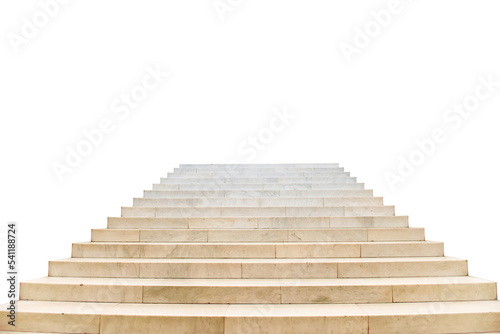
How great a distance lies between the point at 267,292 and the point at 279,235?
1.66 m

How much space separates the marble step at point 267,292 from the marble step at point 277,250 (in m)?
0.96

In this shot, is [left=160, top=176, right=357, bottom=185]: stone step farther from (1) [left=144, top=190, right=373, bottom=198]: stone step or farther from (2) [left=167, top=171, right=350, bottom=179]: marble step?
(1) [left=144, top=190, right=373, bottom=198]: stone step

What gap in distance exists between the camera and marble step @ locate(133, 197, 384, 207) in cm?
789

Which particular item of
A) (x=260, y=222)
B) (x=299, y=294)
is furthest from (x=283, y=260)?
(x=260, y=222)

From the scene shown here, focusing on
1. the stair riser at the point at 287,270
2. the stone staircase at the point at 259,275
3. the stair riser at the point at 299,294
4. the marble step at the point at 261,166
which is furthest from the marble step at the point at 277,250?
the marble step at the point at 261,166

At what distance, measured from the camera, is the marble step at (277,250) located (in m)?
6.16

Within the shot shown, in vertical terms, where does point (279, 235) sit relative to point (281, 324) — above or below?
above

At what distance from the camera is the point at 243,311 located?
15.4 feet

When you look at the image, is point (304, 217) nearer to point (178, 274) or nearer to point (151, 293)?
point (178, 274)

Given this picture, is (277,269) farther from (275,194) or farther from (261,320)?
(275,194)

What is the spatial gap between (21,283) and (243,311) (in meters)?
3.45

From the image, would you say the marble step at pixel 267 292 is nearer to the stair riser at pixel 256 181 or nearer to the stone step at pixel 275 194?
the stone step at pixel 275 194

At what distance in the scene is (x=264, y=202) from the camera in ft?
26.1

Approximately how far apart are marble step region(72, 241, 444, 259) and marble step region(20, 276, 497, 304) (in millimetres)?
963
